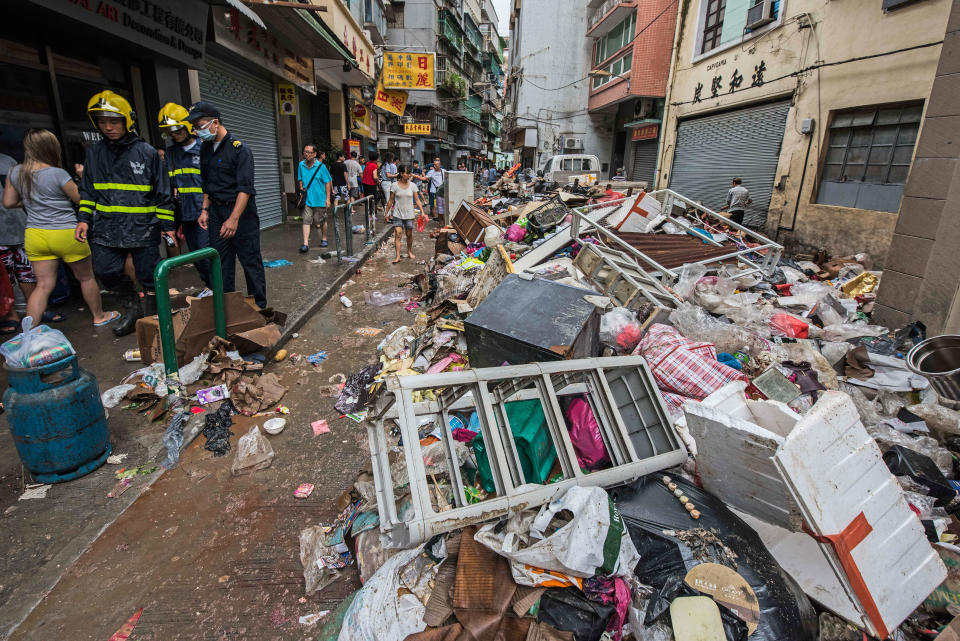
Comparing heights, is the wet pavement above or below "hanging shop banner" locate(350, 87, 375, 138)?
below

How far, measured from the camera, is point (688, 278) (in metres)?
4.71

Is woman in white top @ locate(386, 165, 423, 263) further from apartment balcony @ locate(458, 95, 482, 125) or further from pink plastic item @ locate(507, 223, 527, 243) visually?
apartment balcony @ locate(458, 95, 482, 125)

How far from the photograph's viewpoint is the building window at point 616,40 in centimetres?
1983

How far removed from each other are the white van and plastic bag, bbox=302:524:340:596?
16794mm

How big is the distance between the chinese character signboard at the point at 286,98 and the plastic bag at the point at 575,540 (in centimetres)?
1105

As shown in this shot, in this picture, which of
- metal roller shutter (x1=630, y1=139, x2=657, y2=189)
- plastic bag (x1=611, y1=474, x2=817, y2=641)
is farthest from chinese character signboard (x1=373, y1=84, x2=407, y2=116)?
plastic bag (x1=611, y1=474, x2=817, y2=641)

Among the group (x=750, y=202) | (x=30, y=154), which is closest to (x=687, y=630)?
(x=30, y=154)

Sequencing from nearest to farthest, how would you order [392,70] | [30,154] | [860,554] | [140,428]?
[860,554] → [140,428] → [30,154] → [392,70]

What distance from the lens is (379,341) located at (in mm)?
4613

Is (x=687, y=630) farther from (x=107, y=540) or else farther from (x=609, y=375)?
(x=107, y=540)

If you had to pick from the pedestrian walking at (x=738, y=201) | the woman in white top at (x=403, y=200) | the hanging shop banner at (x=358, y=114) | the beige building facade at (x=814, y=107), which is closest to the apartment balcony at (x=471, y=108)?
the hanging shop banner at (x=358, y=114)

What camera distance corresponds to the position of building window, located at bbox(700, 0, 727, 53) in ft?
38.8

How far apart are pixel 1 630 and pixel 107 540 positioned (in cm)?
45

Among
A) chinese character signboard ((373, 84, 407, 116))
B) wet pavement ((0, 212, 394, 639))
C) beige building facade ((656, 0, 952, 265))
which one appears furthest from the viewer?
chinese character signboard ((373, 84, 407, 116))
